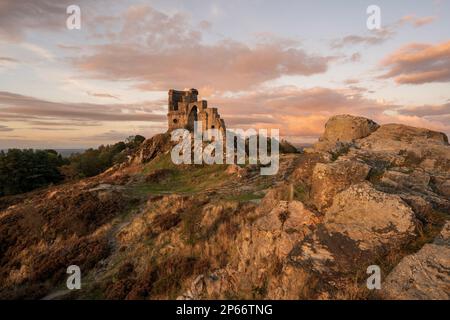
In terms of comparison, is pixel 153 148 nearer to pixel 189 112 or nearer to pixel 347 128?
pixel 189 112

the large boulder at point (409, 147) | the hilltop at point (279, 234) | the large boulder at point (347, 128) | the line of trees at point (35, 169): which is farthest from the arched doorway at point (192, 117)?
the large boulder at point (409, 147)

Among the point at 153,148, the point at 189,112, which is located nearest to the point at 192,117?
the point at 189,112

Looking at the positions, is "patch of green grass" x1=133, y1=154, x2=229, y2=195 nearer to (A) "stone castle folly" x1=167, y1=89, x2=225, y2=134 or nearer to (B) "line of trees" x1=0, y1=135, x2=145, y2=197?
(A) "stone castle folly" x1=167, y1=89, x2=225, y2=134

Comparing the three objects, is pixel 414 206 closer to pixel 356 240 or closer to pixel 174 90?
pixel 356 240

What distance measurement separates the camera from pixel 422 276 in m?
7.80

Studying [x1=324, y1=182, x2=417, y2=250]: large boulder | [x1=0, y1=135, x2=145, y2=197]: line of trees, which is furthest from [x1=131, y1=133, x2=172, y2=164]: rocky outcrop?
→ [x1=324, y1=182, x2=417, y2=250]: large boulder

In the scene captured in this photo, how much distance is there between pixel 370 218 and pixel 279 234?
3.59 meters

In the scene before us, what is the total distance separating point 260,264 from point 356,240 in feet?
11.8

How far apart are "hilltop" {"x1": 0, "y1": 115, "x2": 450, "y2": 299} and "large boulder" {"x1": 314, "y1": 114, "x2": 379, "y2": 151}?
0.09 m

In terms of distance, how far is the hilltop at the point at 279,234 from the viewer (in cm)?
888

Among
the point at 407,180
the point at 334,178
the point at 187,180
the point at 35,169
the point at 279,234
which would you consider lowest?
the point at 35,169
